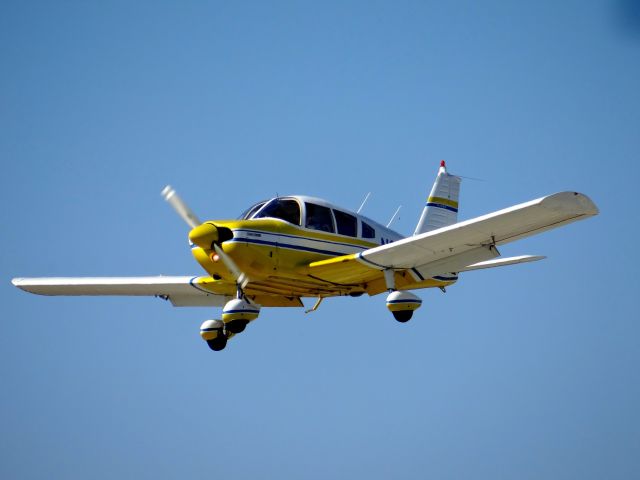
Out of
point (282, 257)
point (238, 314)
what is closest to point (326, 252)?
point (282, 257)

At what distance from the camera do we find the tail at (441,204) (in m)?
24.7

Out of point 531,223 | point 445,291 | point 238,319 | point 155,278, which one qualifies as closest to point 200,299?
point 155,278

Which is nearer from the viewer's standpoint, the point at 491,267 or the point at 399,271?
the point at 399,271

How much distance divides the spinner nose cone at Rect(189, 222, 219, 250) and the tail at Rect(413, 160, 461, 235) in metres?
6.43

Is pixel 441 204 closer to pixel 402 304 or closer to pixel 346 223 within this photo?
pixel 346 223

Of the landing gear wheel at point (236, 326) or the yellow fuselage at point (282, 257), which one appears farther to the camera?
the landing gear wheel at point (236, 326)

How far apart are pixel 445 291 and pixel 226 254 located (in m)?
5.90

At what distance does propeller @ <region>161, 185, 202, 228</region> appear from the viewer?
67.3 feet

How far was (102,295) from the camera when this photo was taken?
24.5 meters

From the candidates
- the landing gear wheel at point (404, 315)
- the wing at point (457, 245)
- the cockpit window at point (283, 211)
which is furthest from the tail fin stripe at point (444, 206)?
the cockpit window at point (283, 211)

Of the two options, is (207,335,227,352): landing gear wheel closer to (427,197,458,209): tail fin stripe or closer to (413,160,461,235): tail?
(413,160,461,235): tail

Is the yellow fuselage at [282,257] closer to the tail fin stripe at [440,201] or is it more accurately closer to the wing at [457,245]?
the wing at [457,245]

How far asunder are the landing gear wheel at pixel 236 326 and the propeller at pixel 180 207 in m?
2.09

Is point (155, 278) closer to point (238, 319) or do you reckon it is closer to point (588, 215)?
point (238, 319)
